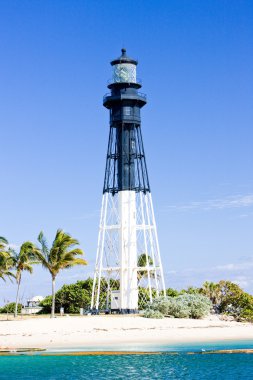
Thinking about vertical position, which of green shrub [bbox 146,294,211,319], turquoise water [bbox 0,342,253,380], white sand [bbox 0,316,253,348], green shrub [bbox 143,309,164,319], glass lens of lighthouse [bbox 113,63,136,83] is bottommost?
turquoise water [bbox 0,342,253,380]

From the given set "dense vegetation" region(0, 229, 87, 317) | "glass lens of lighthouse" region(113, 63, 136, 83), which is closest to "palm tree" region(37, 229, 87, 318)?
"dense vegetation" region(0, 229, 87, 317)

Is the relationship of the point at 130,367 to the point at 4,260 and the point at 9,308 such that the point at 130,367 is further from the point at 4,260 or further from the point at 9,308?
the point at 9,308

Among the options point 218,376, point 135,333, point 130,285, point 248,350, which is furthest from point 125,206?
point 218,376

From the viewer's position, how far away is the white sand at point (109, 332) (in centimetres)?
4609

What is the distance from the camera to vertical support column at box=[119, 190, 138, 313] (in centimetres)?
6544

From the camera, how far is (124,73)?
225ft

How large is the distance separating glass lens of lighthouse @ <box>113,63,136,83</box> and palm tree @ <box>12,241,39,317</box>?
798 inches

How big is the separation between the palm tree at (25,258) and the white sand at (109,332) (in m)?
8.29

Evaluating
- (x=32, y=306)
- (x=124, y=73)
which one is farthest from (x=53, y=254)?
(x=32, y=306)

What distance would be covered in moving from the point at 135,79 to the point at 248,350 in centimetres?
3544

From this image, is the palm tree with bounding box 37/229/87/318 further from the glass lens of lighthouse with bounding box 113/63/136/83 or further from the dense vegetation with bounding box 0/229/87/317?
the glass lens of lighthouse with bounding box 113/63/136/83

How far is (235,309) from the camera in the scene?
7312 cm

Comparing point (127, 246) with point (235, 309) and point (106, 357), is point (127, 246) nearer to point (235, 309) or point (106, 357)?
point (235, 309)

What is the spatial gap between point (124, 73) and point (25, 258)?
22139 millimetres
